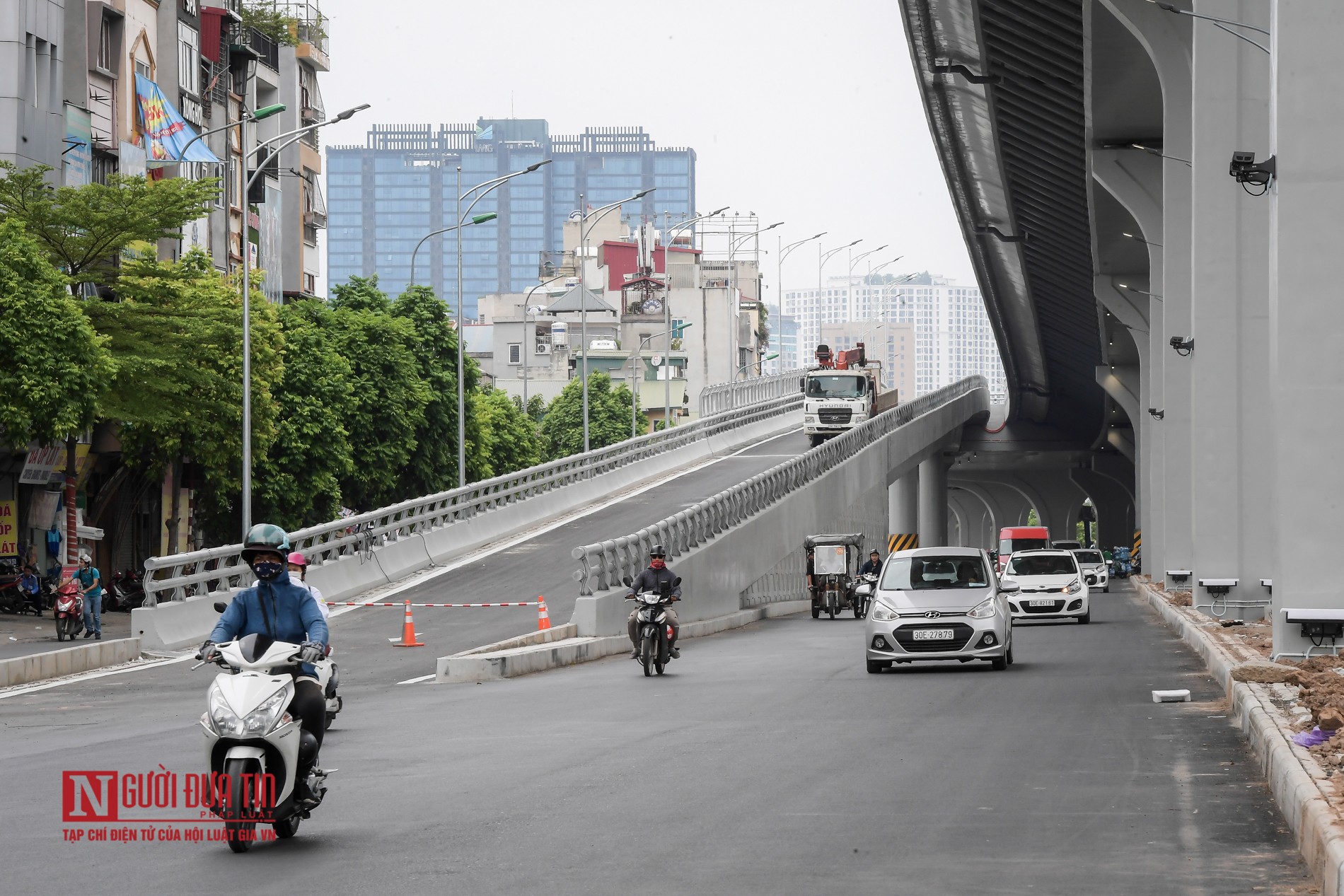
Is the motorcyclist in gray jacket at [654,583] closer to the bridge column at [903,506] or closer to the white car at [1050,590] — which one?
the white car at [1050,590]

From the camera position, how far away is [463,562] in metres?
38.7

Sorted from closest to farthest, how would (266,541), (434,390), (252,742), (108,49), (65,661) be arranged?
1. (252,742)
2. (266,541)
3. (65,661)
4. (108,49)
5. (434,390)

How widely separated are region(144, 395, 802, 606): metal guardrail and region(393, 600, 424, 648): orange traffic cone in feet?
8.49

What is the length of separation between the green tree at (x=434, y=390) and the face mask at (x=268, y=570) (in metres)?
45.0

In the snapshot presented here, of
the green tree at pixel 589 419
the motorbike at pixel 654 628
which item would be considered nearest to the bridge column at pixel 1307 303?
the motorbike at pixel 654 628

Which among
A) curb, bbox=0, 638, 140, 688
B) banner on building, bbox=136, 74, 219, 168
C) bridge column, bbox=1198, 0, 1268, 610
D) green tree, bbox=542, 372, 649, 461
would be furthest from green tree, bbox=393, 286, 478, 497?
green tree, bbox=542, 372, 649, 461

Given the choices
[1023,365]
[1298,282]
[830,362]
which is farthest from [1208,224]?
[1023,365]

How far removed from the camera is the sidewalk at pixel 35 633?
88.3 ft

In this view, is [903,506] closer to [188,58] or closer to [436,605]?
[188,58]

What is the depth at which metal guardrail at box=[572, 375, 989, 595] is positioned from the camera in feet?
89.6

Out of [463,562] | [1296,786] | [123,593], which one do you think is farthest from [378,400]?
[1296,786]

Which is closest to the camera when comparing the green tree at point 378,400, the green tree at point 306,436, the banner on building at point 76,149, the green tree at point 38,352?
the green tree at point 38,352

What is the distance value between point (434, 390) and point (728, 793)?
152ft

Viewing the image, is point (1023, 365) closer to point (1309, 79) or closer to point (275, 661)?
point (1309, 79)
